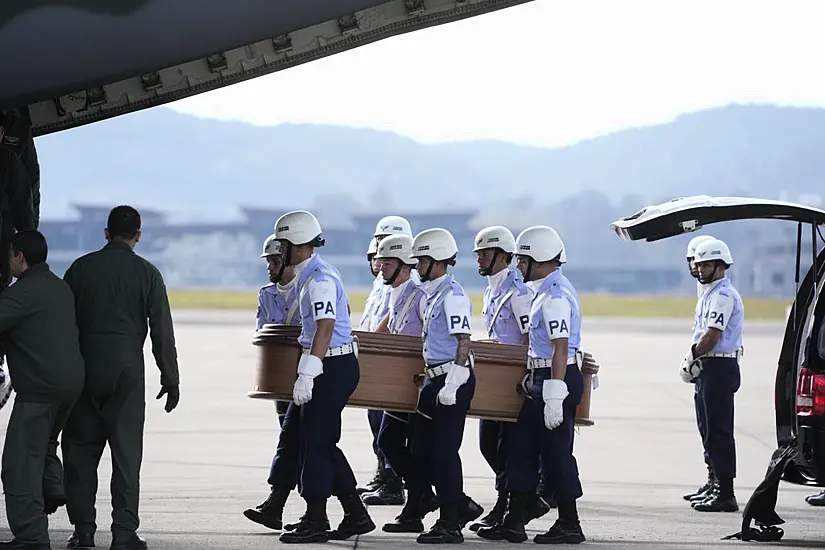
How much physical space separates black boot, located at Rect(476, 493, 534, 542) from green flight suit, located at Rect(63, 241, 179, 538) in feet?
7.53

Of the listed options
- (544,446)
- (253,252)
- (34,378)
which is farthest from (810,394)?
(253,252)

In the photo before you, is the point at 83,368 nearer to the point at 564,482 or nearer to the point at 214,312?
the point at 564,482

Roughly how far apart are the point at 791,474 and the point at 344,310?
2.88m

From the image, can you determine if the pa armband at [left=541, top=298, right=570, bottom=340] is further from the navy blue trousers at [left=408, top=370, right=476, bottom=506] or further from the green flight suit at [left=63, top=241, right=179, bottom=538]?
the green flight suit at [left=63, top=241, right=179, bottom=538]

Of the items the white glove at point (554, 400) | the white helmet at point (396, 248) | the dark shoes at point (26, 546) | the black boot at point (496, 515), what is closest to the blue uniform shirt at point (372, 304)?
the white helmet at point (396, 248)

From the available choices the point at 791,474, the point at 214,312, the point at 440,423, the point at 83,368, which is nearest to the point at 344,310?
the point at 440,423

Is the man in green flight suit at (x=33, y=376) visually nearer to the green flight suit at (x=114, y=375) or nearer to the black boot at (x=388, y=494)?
the green flight suit at (x=114, y=375)

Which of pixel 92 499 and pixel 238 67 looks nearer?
pixel 92 499

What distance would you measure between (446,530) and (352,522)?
0.58 metres

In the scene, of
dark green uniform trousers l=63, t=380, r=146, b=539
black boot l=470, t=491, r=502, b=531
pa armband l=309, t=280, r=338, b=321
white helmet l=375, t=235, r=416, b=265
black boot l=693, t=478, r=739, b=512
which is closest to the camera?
dark green uniform trousers l=63, t=380, r=146, b=539

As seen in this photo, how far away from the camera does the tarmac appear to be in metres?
8.12

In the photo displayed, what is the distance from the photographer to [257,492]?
33.6ft

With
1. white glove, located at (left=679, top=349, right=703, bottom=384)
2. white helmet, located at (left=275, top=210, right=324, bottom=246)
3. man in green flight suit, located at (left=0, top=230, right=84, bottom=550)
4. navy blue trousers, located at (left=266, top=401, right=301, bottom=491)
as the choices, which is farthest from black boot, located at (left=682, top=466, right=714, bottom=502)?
man in green flight suit, located at (left=0, top=230, right=84, bottom=550)

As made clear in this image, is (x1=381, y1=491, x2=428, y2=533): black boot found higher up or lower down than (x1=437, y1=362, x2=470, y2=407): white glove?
lower down
